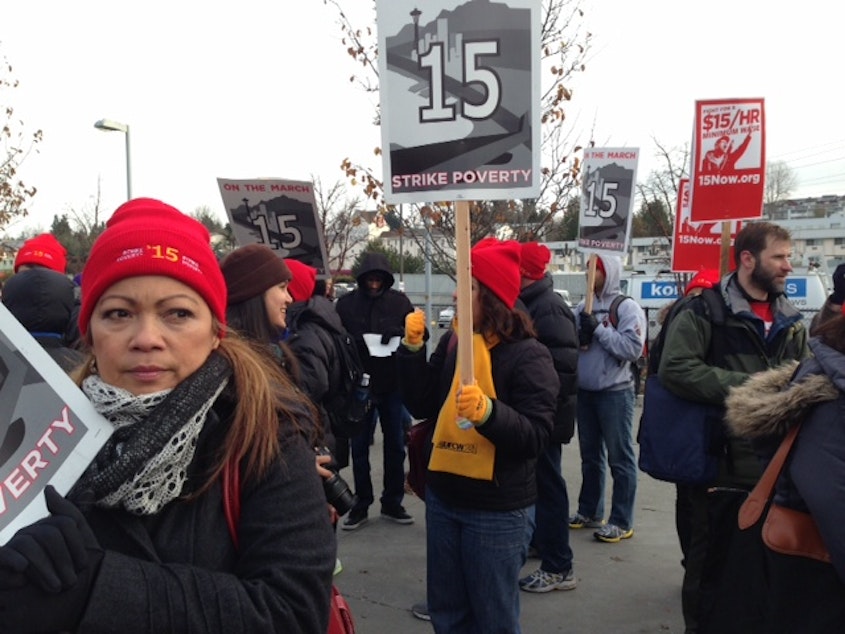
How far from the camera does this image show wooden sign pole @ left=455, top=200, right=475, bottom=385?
3.13 meters

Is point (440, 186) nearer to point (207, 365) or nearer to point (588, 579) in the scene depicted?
point (207, 365)

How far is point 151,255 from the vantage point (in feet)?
5.29

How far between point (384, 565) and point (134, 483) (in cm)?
442

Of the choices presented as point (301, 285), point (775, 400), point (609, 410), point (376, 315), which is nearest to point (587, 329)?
point (609, 410)

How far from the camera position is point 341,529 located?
6.38 metres

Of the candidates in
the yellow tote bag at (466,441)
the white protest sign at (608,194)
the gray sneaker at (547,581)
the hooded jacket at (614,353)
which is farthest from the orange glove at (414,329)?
the white protest sign at (608,194)

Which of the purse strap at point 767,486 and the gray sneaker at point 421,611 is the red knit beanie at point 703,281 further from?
the purse strap at point 767,486

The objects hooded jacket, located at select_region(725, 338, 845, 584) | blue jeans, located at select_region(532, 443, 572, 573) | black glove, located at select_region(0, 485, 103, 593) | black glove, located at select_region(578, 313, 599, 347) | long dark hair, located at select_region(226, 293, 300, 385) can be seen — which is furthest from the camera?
black glove, located at select_region(578, 313, 599, 347)

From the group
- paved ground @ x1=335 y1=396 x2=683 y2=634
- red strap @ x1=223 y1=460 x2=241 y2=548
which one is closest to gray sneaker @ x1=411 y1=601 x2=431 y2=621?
paved ground @ x1=335 y1=396 x2=683 y2=634

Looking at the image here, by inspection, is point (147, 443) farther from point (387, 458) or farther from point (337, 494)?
point (387, 458)

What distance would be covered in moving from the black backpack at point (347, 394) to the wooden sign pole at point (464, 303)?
1.71 metres

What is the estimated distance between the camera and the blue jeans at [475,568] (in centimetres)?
325

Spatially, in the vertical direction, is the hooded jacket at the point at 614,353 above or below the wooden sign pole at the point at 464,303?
below

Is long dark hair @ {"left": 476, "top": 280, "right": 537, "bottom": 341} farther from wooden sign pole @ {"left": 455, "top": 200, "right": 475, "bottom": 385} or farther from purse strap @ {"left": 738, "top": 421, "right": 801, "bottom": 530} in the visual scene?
purse strap @ {"left": 738, "top": 421, "right": 801, "bottom": 530}
